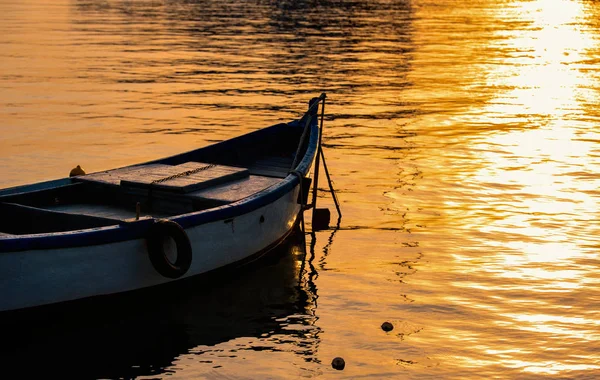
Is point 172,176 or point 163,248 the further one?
point 172,176

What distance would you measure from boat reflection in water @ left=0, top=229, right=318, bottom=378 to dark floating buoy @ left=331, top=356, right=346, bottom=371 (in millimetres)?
545

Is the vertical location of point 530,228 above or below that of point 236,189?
below

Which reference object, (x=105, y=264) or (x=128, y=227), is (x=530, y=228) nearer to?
(x=128, y=227)

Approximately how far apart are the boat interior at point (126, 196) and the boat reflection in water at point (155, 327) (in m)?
1.31

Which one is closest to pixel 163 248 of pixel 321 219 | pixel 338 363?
pixel 338 363

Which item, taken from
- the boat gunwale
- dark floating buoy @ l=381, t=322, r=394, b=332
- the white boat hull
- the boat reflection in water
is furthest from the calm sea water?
the boat gunwale

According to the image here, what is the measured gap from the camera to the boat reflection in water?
1173 cm

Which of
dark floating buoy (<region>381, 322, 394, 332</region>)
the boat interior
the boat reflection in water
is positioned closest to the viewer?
the boat reflection in water

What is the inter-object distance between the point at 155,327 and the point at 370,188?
9.02m

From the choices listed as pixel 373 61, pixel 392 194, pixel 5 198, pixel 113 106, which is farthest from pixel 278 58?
pixel 5 198

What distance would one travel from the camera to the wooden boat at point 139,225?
38.5 ft

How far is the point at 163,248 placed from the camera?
42.0 feet

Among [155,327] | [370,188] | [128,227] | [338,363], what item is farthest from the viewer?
[370,188]

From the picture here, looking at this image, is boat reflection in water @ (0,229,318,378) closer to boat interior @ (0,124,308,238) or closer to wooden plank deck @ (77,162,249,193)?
boat interior @ (0,124,308,238)
